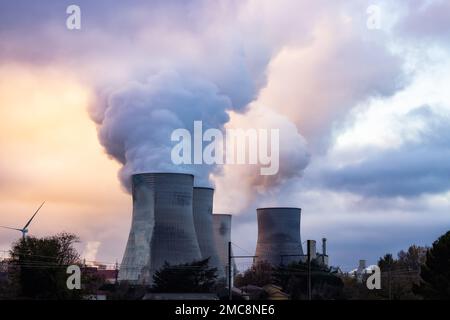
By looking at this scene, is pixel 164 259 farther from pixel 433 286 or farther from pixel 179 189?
A: pixel 433 286

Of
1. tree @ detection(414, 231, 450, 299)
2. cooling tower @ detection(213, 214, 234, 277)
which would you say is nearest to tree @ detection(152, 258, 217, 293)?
cooling tower @ detection(213, 214, 234, 277)

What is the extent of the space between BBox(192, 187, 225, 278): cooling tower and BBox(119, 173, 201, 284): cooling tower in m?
4.61

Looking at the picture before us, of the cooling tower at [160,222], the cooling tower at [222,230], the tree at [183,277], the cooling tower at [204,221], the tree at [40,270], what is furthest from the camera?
the cooling tower at [222,230]

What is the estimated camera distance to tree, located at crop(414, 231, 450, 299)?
4319cm

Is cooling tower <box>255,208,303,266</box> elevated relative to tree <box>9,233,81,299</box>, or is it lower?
elevated

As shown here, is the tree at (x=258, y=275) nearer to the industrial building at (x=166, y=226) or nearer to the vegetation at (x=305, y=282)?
the vegetation at (x=305, y=282)

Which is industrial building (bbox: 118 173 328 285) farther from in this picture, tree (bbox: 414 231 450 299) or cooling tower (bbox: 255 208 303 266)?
tree (bbox: 414 231 450 299)

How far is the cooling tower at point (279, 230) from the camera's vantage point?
63219 mm

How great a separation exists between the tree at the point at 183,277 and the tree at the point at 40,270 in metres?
8.83

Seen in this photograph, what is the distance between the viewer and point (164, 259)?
52.8 m

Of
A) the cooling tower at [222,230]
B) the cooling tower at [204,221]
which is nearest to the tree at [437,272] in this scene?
the cooling tower at [204,221]

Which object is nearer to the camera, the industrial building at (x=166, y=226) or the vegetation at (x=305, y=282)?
the industrial building at (x=166, y=226)

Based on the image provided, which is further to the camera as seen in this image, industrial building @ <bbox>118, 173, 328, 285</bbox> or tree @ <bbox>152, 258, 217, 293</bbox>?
tree @ <bbox>152, 258, 217, 293</bbox>
